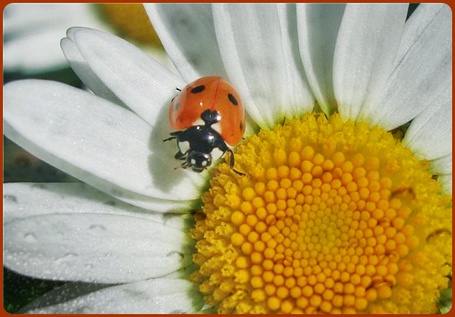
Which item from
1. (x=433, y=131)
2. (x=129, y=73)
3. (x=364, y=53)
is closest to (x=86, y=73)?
(x=129, y=73)

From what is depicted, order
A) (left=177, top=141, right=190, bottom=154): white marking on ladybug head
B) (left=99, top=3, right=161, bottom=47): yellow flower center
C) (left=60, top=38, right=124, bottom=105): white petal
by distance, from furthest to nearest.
Result: (left=99, top=3, right=161, bottom=47): yellow flower center, (left=60, top=38, right=124, bottom=105): white petal, (left=177, top=141, right=190, bottom=154): white marking on ladybug head

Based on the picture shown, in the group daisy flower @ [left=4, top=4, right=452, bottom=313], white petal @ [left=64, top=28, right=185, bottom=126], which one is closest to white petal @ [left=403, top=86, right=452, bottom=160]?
daisy flower @ [left=4, top=4, right=452, bottom=313]

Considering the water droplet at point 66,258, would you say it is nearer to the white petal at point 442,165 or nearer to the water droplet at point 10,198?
the water droplet at point 10,198

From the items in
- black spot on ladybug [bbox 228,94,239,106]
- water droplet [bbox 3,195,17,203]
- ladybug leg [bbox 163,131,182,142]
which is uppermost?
black spot on ladybug [bbox 228,94,239,106]

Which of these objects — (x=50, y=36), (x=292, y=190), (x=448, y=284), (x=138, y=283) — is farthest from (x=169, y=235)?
(x=50, y=36)

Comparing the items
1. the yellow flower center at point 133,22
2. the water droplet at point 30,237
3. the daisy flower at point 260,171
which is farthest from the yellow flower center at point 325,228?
the yellow flower center at point 133,22

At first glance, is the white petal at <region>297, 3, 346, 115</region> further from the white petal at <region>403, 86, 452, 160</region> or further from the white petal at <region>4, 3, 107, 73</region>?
the white petal at <region>4, 3, 107, 73</region>

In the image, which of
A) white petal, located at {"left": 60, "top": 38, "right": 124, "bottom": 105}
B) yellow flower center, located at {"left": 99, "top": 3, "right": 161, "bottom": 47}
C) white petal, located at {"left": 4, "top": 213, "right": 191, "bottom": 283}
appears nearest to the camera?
white petal, located at {"left": 4, "top": 213, "right": 191, "bottom": 283}

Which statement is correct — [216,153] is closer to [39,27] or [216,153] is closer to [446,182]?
[446,182]
